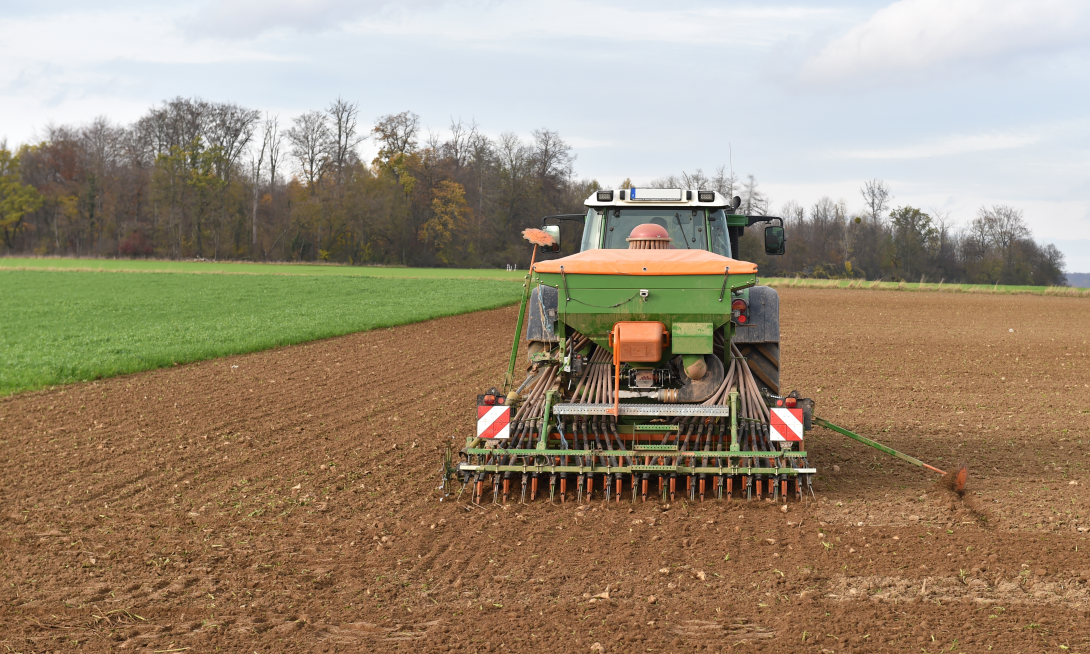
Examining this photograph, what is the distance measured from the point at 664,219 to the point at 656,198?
0.73ft

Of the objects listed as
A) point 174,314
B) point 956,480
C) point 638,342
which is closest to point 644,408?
point 638,342

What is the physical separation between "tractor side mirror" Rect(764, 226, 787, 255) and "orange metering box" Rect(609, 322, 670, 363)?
2711 millimetres

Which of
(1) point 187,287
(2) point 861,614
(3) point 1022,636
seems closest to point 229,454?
(2) point 861,614

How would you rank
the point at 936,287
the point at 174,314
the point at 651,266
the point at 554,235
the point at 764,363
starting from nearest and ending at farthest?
the point at 651,266 → the point at 764,363 → the point at 554,235 → the point at 174,314 → the point at 936,287

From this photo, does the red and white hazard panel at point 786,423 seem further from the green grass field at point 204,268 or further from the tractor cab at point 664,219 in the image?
the green grass field at point 204,268

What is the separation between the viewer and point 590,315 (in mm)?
6449

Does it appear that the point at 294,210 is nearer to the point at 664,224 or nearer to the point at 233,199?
the point at 233,199

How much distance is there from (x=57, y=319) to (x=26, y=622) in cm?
1940

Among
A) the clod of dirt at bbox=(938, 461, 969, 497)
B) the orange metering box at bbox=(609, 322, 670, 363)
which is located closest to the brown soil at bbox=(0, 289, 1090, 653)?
the clod of dirt at bbox=(938, 461, 969, 497)

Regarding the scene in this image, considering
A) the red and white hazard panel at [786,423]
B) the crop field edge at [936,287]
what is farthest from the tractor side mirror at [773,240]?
the crop field edge at [936,287]

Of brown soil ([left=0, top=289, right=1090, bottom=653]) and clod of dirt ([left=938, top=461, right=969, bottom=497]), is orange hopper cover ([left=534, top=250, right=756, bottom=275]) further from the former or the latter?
clod of dirt ([left=938, top=461, right=969, bottom=497])

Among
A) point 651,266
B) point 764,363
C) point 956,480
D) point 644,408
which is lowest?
point 956,480

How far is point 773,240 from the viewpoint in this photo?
8.72 m

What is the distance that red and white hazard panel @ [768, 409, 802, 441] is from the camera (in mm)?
6254
